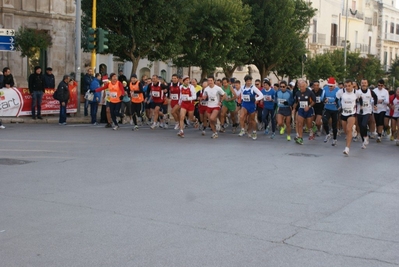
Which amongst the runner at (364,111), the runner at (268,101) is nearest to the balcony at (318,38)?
the runner at (268,101)

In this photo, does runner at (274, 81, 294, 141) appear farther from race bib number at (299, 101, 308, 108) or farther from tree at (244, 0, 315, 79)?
tree at (244, 0, 315, 79)

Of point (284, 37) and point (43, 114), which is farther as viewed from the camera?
point (284, 37)

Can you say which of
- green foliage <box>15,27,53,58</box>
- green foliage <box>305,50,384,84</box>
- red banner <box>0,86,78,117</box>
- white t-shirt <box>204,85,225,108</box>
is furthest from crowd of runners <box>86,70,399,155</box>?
green foliage <box>305,50,384,84</box>

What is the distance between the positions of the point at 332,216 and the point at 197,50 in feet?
91.5

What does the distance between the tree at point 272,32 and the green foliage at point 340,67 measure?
270 inches

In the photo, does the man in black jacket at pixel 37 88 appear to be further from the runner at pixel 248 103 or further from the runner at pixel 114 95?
the runner at pixel 248 103

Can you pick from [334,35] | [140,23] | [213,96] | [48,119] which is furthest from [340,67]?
[213,96]

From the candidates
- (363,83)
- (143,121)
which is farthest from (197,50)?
(363,83)

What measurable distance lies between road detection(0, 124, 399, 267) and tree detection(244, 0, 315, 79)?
25814 mm

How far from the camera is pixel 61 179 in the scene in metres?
10.3

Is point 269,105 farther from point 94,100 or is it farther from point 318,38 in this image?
point 318,38

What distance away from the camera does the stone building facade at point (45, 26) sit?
111 feet

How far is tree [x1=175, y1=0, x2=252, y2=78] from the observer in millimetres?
35094

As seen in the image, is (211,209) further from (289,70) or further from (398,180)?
(289,70)
